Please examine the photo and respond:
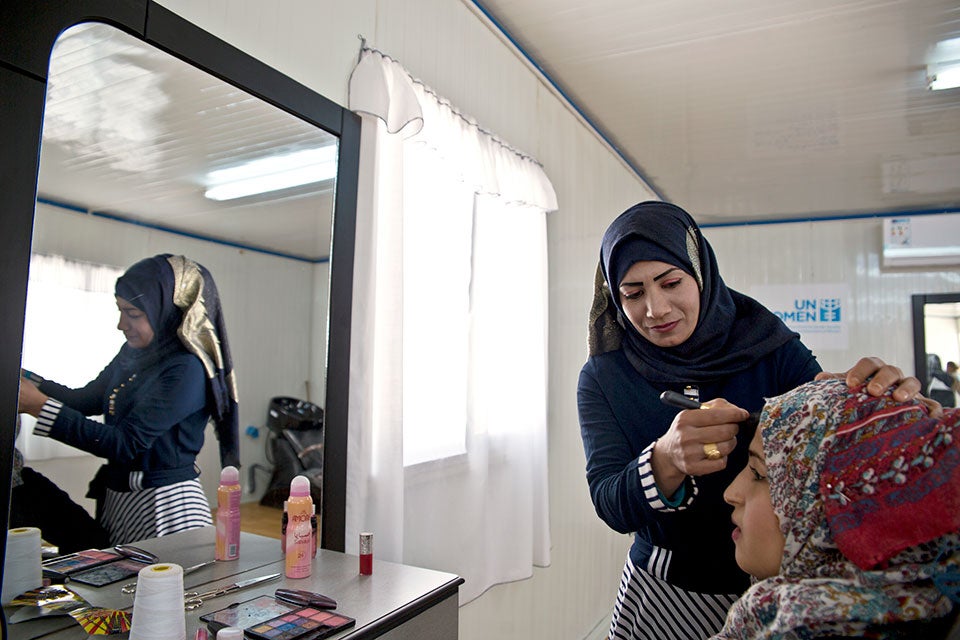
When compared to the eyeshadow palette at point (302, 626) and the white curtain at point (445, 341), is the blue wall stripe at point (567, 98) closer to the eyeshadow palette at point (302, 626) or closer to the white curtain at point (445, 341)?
the white curtain at point (445, 341)

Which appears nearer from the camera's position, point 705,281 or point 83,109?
point 83,109

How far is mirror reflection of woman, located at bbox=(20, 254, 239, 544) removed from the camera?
1146 mm

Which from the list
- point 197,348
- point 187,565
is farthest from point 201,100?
point 187,565

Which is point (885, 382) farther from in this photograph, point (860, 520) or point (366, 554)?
point (366, 554)

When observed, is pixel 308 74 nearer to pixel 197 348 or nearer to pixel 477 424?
pixel 197 348

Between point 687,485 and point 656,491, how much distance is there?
68 mm

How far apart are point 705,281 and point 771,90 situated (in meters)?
2.04

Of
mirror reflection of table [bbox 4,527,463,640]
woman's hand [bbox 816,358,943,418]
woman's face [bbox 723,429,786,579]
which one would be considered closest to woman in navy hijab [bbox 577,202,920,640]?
woman's face [bbox 723,429,786,579]

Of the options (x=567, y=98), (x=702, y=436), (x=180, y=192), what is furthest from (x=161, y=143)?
(x=567, y=98)

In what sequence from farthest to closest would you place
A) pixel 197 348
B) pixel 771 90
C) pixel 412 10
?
pixel 771 90 < pixel 412 10 < pixel 197 348

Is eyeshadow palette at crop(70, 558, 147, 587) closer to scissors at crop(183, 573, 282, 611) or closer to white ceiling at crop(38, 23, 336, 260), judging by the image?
scissors at crop(183, 573, 282, 611)

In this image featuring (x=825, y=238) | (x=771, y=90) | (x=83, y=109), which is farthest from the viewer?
(x=825, y=238)

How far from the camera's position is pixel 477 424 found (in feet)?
7.37

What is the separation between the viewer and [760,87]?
9.93 ft
